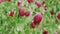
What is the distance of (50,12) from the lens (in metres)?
1.52

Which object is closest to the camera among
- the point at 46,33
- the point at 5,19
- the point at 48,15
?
the point at 46,33

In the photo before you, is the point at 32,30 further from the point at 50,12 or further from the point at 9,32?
the point at 50,12

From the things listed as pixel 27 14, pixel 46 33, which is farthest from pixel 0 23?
pixel 46 33

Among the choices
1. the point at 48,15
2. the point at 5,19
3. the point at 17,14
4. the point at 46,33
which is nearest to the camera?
the point at 46,33

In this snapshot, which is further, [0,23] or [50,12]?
[50,12]

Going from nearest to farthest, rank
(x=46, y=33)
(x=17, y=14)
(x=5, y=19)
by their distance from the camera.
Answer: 1. (x=46, y=33)
2. (x=5, y=19)
3. (x=17, y=14)

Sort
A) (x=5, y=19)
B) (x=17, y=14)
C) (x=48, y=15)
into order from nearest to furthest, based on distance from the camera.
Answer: (x=5, y=19) → (x=17, y=14) → (x=48, y=15)

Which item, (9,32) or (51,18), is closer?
(9,32)

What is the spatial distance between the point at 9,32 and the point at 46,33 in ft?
0.65

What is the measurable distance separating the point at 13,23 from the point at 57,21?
0.94 feet

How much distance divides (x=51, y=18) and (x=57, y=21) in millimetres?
69

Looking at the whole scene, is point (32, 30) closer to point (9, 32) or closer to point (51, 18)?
point (9, 32)

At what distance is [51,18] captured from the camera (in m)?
1.50

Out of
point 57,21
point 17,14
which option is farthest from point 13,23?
point 57,21
